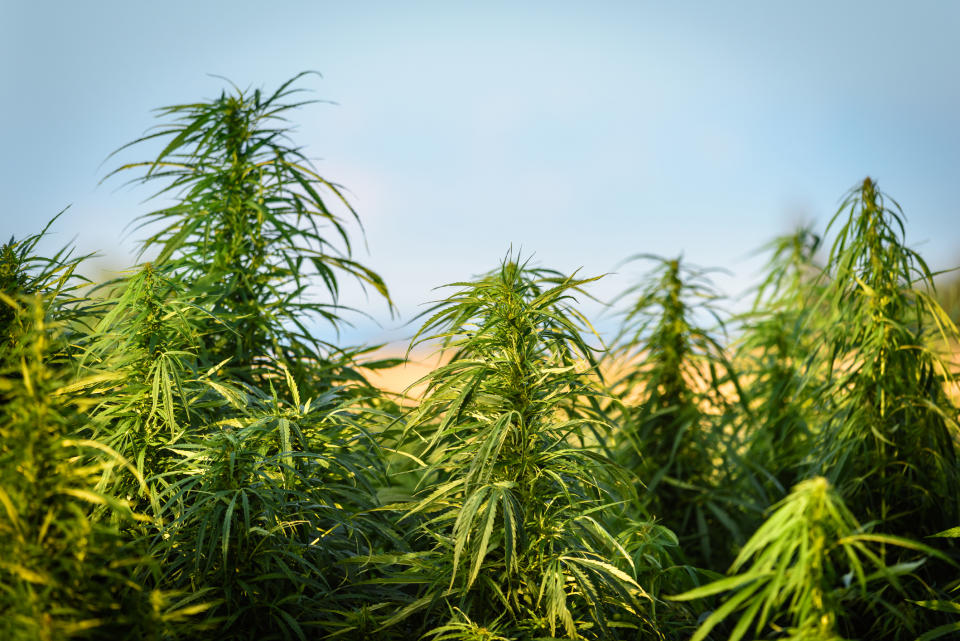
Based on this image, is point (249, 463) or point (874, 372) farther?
point (874, 372)

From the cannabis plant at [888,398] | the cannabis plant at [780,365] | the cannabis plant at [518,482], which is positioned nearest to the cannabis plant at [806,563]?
the cannabis plant at [518,482]

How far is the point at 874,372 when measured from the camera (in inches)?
56.0

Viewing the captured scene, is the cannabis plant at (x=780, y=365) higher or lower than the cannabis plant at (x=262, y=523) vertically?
higher

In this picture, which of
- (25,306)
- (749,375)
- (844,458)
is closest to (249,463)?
(25,306)

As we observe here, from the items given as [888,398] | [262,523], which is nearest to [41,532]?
[262,523]

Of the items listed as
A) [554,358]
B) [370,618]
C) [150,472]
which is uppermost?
[554,358]

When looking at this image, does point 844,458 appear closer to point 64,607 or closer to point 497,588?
point 497,588

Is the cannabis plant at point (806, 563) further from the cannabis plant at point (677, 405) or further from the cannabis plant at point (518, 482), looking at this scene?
the cannabis plant at point (677, 405)

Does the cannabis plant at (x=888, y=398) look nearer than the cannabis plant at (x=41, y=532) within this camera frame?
No

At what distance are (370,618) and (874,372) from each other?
1.06 m

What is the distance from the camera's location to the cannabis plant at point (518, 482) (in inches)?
37.5

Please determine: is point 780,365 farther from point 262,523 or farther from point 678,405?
point 262,523

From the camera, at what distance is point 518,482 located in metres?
1.00

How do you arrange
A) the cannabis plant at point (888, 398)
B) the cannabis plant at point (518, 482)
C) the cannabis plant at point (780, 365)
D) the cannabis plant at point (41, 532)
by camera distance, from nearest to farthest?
the cannabis plant at point (41, 532) → the cannabis plant at point (518, 482) → the cannabis plant at point (888, 398) → the cannabis plant at point (780, 365)
